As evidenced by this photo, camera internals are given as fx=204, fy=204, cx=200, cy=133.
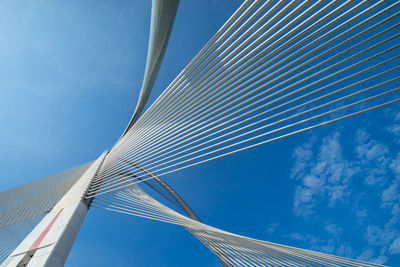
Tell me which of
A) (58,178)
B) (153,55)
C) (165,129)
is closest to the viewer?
(153,55)

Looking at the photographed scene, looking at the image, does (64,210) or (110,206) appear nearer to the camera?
(110,206)

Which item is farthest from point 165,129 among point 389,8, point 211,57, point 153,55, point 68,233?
point 389,8

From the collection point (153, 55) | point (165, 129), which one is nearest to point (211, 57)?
point (153, 55)

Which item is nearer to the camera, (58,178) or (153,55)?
(153,55)

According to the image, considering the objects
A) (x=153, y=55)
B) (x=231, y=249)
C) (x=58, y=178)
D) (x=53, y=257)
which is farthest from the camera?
(x=58, y=178)

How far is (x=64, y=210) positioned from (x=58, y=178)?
7801 mm

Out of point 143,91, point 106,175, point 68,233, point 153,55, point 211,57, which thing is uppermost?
point 143,91

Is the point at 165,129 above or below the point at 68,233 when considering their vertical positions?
above

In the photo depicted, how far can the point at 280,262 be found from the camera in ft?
15.1

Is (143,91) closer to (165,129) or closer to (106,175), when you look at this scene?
(165,129)

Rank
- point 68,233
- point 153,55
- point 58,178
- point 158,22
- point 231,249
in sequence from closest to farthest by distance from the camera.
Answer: point 158,22 → point 153,55 → point 68,233 → point 231,249 → point 58,178

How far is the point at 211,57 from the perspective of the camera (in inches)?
131

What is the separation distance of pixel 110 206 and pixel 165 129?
7.56 feet

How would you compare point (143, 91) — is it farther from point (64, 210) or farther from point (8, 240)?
point (8, 240)
